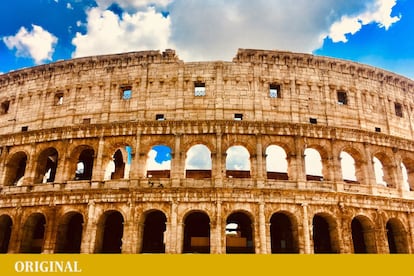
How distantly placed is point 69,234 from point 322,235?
1543 cm

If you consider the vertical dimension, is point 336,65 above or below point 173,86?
above

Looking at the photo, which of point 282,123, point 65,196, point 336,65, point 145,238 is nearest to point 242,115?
point 282,123

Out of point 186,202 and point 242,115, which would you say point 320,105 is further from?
point 186,202

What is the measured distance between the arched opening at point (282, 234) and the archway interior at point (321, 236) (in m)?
1.74

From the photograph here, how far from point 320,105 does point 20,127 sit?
19524 mm

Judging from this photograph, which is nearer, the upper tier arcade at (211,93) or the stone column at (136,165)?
the stone column at (136,165)

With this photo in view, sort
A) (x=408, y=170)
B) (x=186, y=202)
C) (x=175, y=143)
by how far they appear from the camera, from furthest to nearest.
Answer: (x=408, y=170) → (x=175, y=143) → (x=186, y=202)

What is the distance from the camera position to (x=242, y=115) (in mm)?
20031

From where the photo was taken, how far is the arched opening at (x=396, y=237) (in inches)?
763

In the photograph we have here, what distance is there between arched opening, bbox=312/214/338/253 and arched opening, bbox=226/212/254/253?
3966 mm

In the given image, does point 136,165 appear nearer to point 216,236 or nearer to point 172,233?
point 172,233

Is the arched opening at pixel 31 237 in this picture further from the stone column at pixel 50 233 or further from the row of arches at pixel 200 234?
the stone column at pixel 50 233

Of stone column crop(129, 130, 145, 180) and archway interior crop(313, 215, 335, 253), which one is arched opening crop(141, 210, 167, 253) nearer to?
stone column crop(129, 130, 145, 180)

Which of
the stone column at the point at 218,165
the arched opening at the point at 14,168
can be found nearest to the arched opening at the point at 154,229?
the stone column at the point at 218,165
